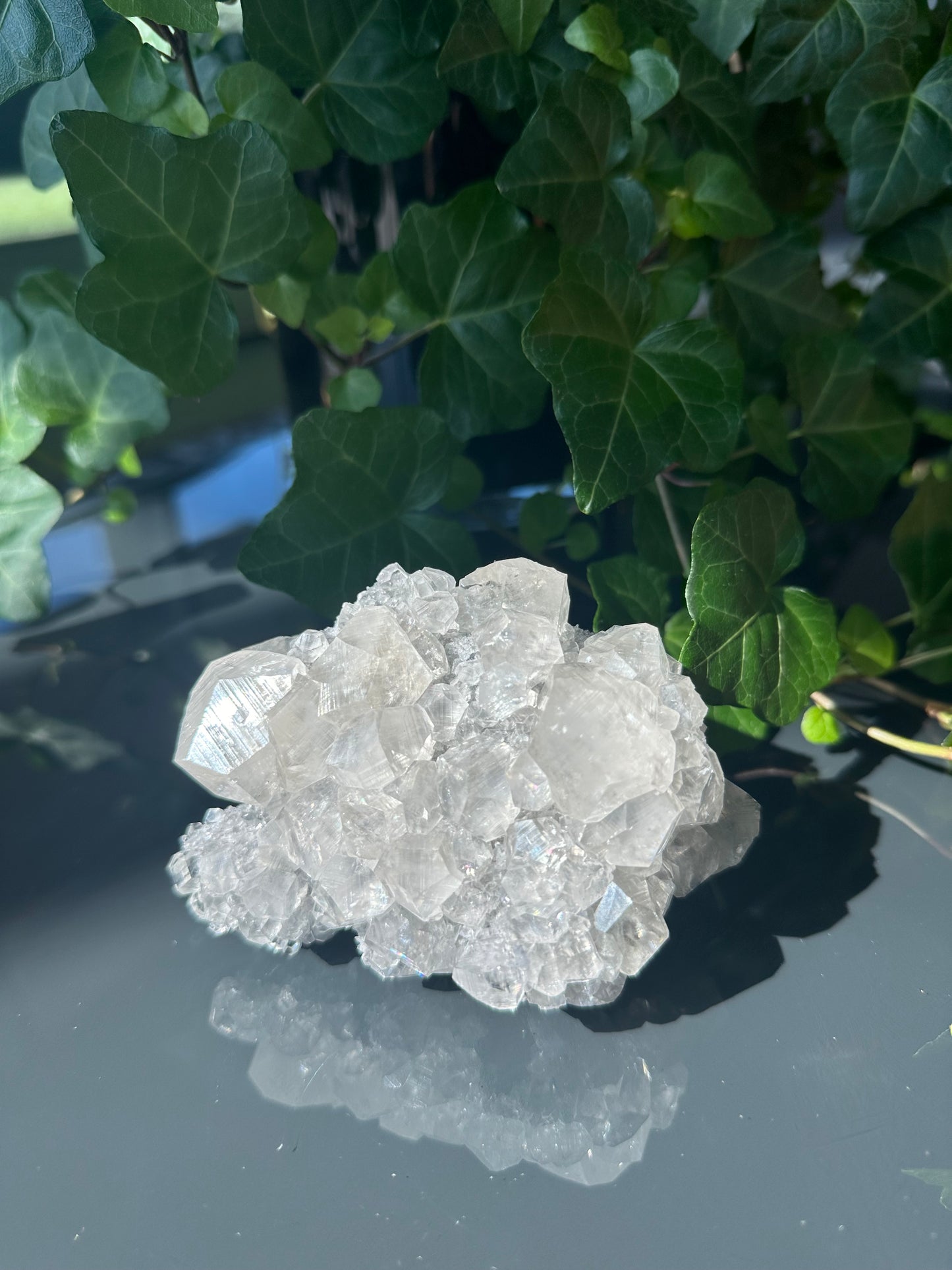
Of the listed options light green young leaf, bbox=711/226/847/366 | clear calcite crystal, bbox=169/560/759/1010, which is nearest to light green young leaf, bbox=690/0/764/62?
light green young leaf, bbox=711/226/847/366

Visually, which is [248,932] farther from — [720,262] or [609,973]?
[720,262]

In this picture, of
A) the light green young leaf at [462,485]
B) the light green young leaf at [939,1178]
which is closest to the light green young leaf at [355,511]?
the light green young leaf at [462,485]

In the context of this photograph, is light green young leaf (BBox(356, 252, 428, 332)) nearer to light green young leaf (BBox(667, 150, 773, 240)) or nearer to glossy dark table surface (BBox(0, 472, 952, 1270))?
light green young leaf (BBox(667, 150, 773, 240))

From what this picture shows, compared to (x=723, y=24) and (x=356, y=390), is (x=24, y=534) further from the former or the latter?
(x=723, y=24)

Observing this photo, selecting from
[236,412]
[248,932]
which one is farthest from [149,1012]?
[236,412]

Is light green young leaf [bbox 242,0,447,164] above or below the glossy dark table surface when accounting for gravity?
above

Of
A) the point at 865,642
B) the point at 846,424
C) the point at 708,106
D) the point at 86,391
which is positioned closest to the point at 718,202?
the point at 708,106
